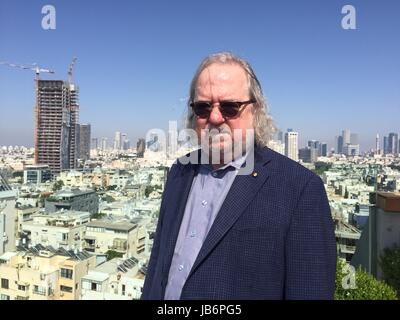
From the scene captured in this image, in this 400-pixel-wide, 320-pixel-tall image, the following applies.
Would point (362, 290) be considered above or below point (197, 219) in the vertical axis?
below

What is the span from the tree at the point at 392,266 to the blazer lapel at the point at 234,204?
2.06m

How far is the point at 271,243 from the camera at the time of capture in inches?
21.5

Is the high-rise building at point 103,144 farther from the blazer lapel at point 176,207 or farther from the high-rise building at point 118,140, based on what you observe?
the blazer lapel at point 176,207

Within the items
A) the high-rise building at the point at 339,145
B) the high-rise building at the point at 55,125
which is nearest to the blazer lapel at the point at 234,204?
the high-rise building at the point at 55,125

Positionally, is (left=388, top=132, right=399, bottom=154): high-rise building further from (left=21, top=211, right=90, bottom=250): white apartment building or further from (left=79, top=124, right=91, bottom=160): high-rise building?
(left=21, top=211, right=90, bottom=250): white apartment building

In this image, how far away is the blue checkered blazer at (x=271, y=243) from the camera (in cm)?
54

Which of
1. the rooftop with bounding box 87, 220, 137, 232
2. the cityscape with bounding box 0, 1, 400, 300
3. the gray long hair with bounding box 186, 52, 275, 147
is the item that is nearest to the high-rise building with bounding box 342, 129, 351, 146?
the cityscape with bounding box 0, 1, 400, 300

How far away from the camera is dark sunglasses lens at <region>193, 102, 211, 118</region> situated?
67 cm

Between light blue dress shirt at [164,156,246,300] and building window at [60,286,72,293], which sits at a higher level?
light blue dress shirt at [164,156,246,300]

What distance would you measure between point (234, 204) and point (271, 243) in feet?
0.29

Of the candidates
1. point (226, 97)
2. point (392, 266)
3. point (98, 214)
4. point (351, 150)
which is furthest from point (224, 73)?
point (351, 150)

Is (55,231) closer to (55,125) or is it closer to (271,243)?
(271,243)
